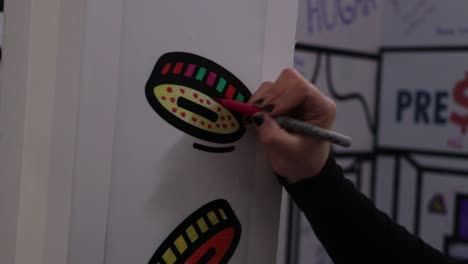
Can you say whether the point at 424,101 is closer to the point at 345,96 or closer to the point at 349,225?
the point at 345,96

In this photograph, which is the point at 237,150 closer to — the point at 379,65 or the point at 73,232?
the point at 73,232

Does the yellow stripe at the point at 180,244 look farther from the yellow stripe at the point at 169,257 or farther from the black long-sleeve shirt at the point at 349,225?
the black long-sleeve shirt at the point at 349,225

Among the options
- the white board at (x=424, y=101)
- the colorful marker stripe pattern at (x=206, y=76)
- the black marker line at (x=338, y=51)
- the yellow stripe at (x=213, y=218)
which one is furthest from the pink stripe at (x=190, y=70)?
Answer: the white board at (x=424, y=101)

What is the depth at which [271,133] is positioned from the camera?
405 mm

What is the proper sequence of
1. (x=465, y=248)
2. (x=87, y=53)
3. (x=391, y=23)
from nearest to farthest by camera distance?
1. (x=87, y=53)
2. (x=465, y=248)
3. (x=391, y=23)

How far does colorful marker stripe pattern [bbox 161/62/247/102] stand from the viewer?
0.39 metres

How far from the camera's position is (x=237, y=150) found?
→ 427 millimetres

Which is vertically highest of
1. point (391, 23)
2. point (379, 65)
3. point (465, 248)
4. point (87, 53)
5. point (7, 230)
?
point (391, 23)

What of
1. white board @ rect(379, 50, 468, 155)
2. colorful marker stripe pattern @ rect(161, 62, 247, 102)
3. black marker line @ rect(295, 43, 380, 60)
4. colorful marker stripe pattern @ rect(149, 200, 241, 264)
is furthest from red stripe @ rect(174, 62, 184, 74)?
white board @ rect(379, 50, 468, 155)

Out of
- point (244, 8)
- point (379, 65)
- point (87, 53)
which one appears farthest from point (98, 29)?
point (379, 65)

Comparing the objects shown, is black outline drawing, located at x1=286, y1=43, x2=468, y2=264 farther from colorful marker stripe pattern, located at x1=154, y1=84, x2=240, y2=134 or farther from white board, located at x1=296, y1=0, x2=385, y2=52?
colorful marker stripe pattern, located at x1=154, y1=84, x2=240, y2=134

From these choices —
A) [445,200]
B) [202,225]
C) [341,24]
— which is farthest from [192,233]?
[445,200]

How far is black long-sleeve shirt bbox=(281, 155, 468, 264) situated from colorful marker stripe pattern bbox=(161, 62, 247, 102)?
92mm

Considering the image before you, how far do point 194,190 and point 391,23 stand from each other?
120cm
